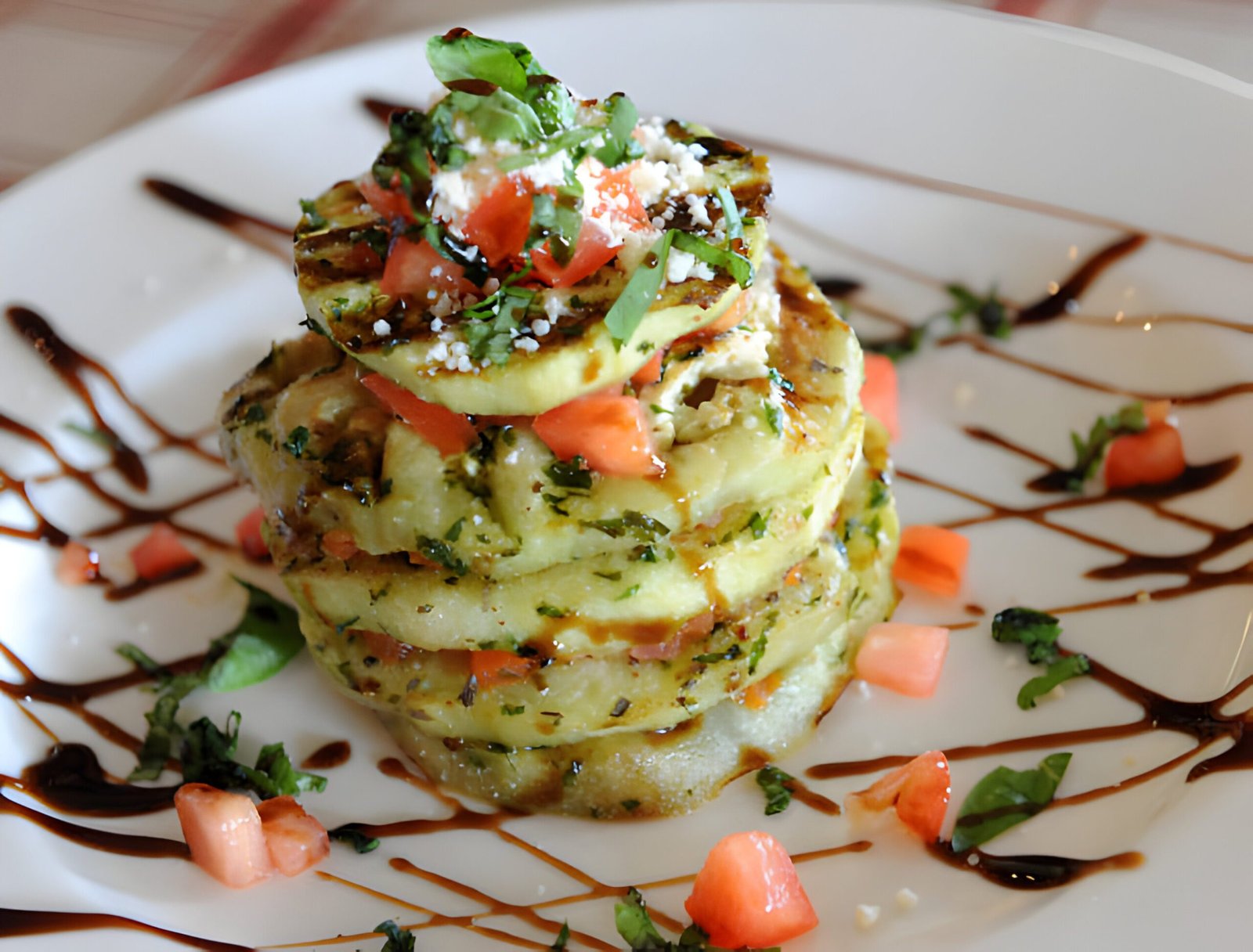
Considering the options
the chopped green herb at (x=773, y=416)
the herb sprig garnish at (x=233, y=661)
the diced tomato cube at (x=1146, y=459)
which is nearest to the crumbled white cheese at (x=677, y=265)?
the chopped green herb at (x=773, y=416)

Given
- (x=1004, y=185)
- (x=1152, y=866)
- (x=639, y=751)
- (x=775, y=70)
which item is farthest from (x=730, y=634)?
(x=775, y=70)

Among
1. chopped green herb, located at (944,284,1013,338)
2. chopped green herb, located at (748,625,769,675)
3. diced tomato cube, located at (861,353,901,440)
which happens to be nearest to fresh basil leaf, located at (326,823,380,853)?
chopped green herb, located at (748,625,769,675)

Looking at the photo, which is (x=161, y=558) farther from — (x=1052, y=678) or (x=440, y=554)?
(x=1052, y=678)

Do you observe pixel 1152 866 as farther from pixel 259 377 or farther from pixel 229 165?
pixel 229 165

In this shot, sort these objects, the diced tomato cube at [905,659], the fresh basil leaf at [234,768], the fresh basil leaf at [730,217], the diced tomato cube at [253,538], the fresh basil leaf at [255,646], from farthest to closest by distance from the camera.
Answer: the diced tomato cube at [253,538]
the fresh basil leaf at [255,646]
the diced tomato cube at [905,659]
the fresh basil leaf at [234,768]
the fresh basil leaf at [730,217]

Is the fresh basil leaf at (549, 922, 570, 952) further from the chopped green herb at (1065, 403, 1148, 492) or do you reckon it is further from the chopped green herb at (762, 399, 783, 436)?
the chopped green herb at (1065, 403, 1148, 492)

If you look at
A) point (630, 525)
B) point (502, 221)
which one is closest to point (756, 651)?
point (630, 525)

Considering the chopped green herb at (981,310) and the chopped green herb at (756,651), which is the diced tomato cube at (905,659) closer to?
the chopped green herb at (756,651)
